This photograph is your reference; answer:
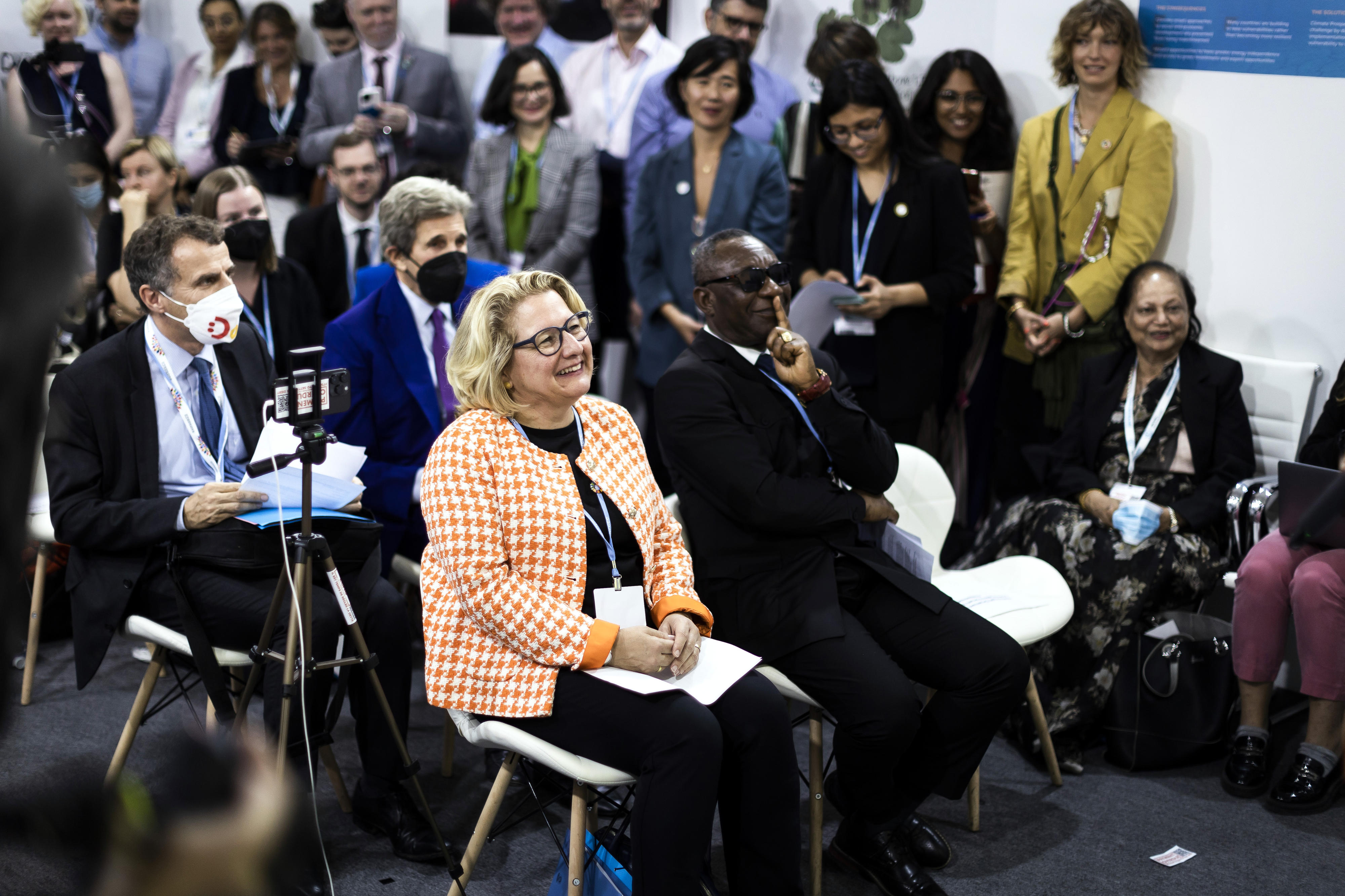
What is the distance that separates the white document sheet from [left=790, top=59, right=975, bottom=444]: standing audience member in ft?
6.48

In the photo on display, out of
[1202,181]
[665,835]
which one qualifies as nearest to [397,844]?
[665,835]

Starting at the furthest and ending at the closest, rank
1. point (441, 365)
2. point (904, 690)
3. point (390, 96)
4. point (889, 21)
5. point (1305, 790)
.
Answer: point (390, 96) → point (889, 21) → point (441, 365) → point (1305, 790) → point (904, 690)

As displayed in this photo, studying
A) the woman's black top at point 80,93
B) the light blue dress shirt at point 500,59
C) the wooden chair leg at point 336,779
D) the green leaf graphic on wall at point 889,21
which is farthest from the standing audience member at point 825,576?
the woman's black top at point 80,93

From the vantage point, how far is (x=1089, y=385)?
3.80 metres

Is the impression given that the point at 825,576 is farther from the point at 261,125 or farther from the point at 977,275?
the point at 261,125

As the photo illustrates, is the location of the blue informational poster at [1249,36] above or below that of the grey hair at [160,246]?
above

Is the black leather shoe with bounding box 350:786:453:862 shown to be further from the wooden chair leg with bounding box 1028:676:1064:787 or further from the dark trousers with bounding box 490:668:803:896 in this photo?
the wooden chair leg with bounding box 1028:676:1064:787

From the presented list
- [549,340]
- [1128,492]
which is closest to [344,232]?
[549,340]

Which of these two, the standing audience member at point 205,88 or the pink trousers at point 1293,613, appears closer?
the pink trousers at point 1293,613

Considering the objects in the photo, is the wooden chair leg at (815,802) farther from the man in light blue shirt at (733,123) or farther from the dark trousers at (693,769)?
the man in light blue shirt at (733,123)

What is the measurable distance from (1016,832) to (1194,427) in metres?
1.43

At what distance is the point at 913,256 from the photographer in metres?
4.23

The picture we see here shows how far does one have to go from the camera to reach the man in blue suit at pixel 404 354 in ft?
10.9

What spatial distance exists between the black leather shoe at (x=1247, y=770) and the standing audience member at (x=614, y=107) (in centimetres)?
301
